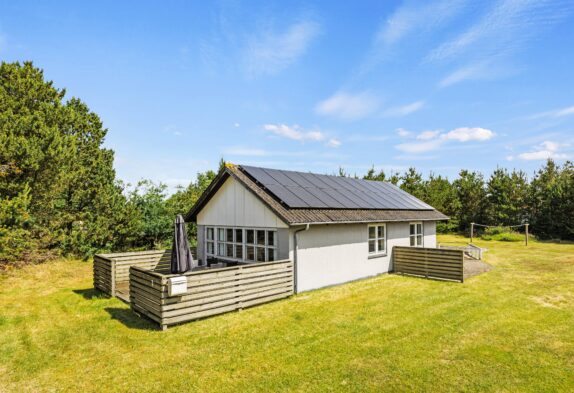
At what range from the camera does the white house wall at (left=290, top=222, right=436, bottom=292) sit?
39.2ft

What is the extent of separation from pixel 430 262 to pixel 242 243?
844 cm

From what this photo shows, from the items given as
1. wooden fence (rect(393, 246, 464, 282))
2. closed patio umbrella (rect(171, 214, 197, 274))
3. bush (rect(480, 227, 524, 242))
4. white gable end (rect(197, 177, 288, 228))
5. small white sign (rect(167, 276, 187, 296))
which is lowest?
bush (rect(480, 227, 524, 242))

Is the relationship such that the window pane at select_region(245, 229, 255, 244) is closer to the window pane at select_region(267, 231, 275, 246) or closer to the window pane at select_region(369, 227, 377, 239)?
the window pane at select_region(267, 231, 275, 246)

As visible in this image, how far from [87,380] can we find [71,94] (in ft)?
65.7

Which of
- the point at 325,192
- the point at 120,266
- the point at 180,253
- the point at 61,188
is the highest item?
the point at 61,188

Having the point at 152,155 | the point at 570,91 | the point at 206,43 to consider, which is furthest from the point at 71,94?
the point at 570,91

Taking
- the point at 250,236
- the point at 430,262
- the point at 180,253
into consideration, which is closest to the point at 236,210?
the point at 250,236

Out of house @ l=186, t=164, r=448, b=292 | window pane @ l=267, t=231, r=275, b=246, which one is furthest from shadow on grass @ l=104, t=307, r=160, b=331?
window pane @ l=267, t=231, r=275, b=246

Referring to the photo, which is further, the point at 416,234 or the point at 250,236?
the point at 416,234

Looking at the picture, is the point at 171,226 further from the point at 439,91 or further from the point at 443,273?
the point at 439,91

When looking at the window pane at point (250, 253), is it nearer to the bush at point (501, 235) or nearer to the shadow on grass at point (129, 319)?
the shadow on grass at point (129, 319)

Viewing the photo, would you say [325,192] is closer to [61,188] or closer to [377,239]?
[377,239]

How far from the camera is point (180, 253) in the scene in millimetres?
10148

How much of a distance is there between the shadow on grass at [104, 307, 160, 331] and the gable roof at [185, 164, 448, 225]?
514 cm
